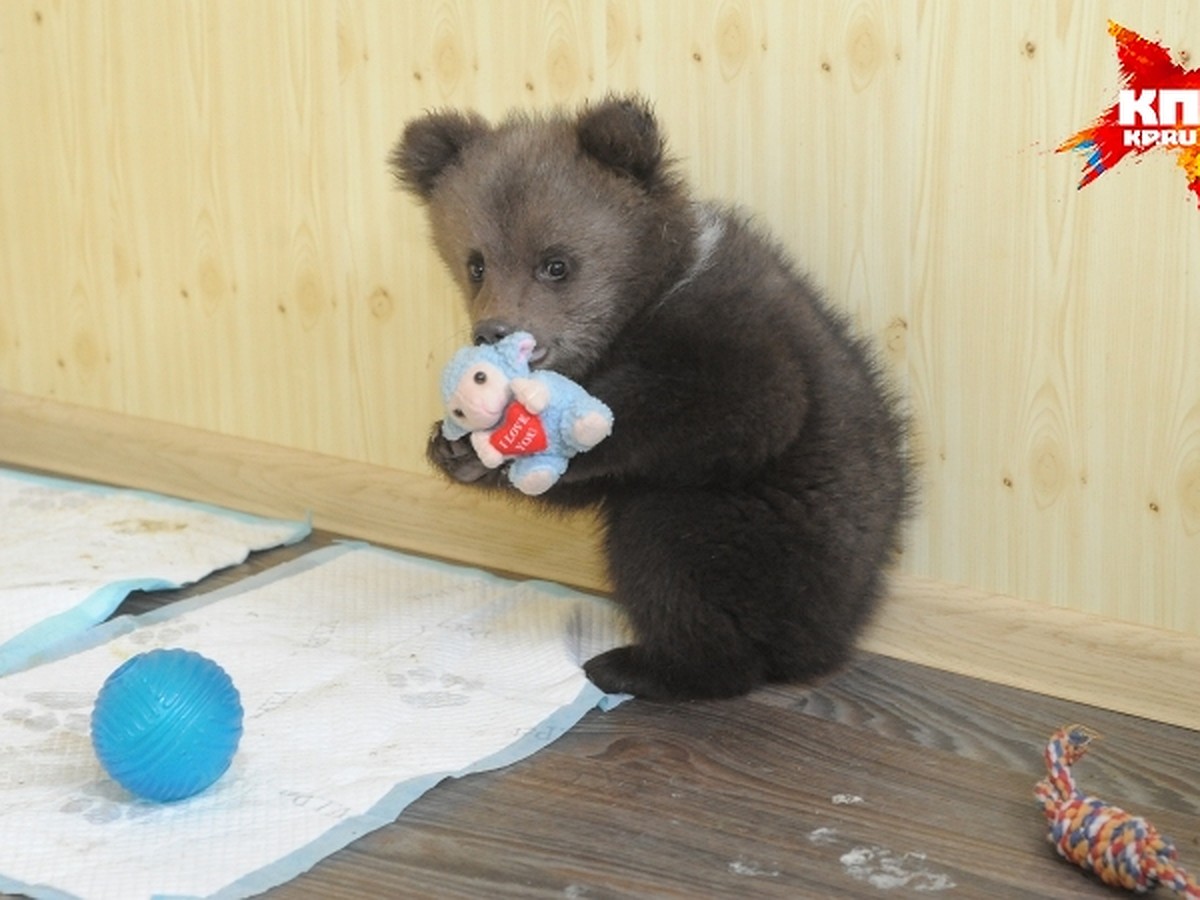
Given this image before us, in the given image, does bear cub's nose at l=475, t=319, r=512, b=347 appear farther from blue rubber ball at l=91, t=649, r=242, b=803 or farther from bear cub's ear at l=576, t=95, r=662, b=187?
blue rubber ball at l=91, t=649, r=242, b=803

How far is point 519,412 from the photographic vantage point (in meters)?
2.34

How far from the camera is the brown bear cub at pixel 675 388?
96.7 inches

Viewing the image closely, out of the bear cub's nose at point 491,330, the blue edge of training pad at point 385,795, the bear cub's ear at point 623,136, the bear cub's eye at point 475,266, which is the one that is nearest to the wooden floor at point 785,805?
the blue edge of training pad at point 385,795

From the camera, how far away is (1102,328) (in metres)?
2.50

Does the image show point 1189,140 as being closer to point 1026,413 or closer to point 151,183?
point 1026,413

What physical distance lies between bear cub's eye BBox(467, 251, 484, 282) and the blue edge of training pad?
0.73 metres

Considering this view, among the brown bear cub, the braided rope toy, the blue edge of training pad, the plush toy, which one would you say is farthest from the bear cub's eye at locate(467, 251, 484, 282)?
the braided rope toy

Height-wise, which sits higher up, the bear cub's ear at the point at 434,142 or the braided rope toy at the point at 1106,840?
the bear cub's ear at the point at 434,142

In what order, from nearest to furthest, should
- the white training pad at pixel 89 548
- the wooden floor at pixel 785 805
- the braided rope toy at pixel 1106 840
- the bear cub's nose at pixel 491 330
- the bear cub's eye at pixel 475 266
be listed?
the braided rope toy at pixel 1106 840 < the wooden floor at pixel 785 805 < the bear cub's nose at pixel 491 330 < the bear cub's eye at pixel 475 266 < the white training pad at pixel 89 548

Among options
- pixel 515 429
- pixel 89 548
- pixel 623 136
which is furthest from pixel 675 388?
pixel 89 548

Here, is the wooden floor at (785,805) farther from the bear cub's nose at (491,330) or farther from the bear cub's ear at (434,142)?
the bear cub's ear at (434,142)

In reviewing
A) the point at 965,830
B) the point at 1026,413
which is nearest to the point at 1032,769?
the point at 965,830

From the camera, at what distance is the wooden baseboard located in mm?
2594

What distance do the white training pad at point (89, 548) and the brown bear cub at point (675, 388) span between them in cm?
87
